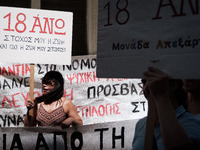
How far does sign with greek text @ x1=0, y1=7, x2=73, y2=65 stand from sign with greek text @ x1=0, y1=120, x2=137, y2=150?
1.06 meters

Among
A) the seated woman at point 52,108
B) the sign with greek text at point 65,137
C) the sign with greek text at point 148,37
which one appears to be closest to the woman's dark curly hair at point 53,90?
the seated woman at point 52,108

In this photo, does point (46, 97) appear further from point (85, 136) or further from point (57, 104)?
point (85, 136)

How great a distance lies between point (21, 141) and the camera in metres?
4.00

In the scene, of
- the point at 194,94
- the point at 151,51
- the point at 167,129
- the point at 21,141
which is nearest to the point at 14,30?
the point at 21,141

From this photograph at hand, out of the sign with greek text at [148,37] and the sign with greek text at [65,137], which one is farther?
the sign with greek text at [65,137]

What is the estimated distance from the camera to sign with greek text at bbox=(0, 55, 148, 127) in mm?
5723

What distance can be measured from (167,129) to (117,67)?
63 centimetres

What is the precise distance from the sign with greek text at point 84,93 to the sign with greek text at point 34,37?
1.18 metres

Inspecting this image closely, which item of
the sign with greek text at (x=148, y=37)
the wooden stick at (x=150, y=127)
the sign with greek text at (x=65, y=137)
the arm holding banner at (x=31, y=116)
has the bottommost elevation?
the sign with greek text at (x=65, y=137)

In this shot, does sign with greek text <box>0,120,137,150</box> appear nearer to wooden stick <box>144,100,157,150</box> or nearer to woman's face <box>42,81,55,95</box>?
woman's face <box>42,81,55,95</box>

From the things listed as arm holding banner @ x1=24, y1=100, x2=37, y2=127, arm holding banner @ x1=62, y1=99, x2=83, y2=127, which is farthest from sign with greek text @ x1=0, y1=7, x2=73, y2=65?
arm holding banner @ x1=62, y1=99, x2=83, y2=127

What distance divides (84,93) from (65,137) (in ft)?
6.48

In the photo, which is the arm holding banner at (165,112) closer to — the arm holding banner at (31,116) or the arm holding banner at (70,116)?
the arm holding banner at (70,116)

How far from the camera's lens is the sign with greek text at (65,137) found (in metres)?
3.99
